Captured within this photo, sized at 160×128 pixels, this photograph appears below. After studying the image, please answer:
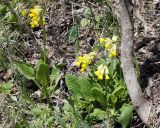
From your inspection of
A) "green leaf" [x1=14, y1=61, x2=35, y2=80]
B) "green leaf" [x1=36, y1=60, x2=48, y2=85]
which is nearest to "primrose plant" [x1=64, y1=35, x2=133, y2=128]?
"green leaf" [x1=36, y1=60, x2=48, y2=85]

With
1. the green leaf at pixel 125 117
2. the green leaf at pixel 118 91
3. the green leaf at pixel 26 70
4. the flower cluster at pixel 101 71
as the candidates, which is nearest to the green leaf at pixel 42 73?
the green leaf at pixel 26 70

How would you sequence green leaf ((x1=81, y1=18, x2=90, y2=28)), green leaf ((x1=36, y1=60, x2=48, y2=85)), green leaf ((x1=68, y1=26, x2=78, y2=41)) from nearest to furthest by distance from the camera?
green leaf ((x1=36, y1=60, x2=48, y2=85)) < green leaf ((x1=68, y1=26, x2=78, y2=41)) < green leaf ((x1=81, y1=18, x2=90, y2=28))

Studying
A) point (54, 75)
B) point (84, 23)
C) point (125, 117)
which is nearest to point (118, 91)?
point (125, 117)

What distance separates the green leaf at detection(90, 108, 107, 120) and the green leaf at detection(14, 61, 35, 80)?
0.57 metres

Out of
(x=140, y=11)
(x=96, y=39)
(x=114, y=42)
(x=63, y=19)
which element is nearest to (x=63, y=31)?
(x=63, y=19)

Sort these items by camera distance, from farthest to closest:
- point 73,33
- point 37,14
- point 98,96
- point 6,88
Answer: point 73,33 < point 6,88 < point 37,14 < point 98,96

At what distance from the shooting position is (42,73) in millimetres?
2896

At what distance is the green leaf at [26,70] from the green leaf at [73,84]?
1.20 feet

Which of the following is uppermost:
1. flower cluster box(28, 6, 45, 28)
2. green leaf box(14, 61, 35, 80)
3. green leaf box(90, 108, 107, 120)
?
flower cluster box(28, 6, 45, 28)

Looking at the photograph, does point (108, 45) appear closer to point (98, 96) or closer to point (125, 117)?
point (98, 96)

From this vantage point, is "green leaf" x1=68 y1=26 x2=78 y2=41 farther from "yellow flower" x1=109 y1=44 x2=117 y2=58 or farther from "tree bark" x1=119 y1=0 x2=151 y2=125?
"tree bark" x1=119 y1=0 x2=151 y2=125

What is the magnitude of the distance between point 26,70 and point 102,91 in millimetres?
621

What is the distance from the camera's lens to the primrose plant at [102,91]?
2539mm

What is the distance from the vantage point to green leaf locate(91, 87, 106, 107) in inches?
99.9
